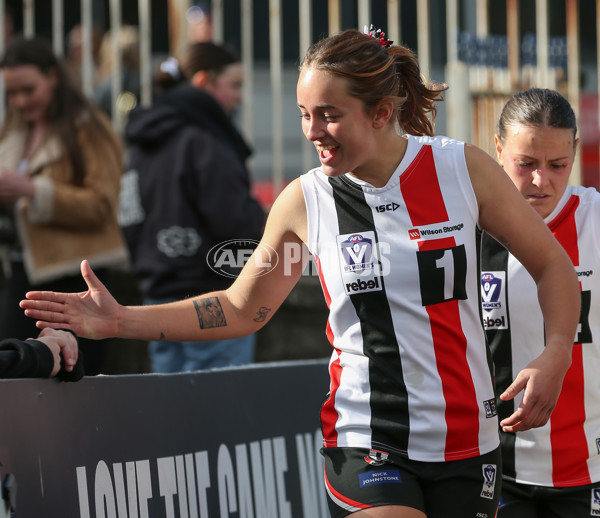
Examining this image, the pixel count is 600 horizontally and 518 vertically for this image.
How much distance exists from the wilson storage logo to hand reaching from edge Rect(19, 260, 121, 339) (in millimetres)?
445

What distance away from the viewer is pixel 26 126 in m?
5.86

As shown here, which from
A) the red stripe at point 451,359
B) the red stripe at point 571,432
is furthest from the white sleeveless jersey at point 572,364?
the red stripe at point 451,359

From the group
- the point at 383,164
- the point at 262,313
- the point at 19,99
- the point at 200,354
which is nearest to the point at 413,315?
the point at 383,164

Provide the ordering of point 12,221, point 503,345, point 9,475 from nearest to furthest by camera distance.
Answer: point 9,475, point 503,345, point 12,221

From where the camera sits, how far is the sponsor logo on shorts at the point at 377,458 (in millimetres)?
3020

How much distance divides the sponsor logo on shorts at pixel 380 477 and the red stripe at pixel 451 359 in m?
0.16

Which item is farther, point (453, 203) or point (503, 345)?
point (503, 345)

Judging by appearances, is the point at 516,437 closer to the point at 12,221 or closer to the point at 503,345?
the point at 503,345

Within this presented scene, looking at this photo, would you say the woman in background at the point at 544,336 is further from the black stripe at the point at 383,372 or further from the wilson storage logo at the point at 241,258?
the wilson storage logo at the point at 241,258

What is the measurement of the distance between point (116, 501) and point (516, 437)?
133 centimetres

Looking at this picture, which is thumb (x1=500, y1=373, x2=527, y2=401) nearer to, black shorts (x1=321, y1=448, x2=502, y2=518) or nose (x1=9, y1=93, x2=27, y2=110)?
black shorts (x1=321, y1=448, x2=502, y2=518)

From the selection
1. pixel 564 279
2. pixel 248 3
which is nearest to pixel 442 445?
pixel 564 279

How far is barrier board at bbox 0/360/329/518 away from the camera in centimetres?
316

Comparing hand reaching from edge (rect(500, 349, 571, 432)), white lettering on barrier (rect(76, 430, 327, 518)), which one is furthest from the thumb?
white lettering on barrier (rect(76, 430, 327, 518))
